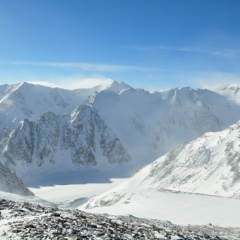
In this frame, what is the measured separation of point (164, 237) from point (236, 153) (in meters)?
110

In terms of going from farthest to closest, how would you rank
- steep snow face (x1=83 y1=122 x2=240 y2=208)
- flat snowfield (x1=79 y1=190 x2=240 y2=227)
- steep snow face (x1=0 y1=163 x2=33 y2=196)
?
steep snow face (x1=83 y1=122 x2=240 y2=208), steep snow face (x1=0 y1=163 x2=33 y2=196), flat snowfield (x1=79 y1=190 x2=240 y2=227)

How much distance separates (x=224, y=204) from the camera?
170 feet

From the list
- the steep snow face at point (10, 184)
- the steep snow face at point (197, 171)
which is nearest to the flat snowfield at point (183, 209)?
the steep snow face at point (10, 184)

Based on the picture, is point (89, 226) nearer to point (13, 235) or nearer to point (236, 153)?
point (13, 235)

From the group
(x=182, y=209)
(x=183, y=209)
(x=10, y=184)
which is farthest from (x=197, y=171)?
(x=182, y=209)

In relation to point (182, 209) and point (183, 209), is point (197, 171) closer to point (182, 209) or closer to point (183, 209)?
point (183, 209)

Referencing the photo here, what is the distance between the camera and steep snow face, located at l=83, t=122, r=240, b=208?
4469 inches

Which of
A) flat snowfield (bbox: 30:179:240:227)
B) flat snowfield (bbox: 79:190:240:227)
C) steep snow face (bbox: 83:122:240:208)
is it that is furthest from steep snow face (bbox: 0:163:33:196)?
flat snowfield (bbox: 79:190:240:227)

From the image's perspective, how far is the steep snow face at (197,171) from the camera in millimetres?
113500

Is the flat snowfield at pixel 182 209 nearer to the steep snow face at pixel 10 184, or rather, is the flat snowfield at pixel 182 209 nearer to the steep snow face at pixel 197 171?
the steep snow face at pixel 10 184

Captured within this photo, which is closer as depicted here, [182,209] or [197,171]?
[182,209]

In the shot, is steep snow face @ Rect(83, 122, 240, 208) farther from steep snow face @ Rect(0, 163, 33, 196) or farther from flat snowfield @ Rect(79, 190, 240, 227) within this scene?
flat snowfield @ Rect(79, 190, 240, 227)

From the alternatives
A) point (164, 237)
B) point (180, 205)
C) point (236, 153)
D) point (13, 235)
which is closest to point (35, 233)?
point (13, 235)

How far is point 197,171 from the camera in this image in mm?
126312
